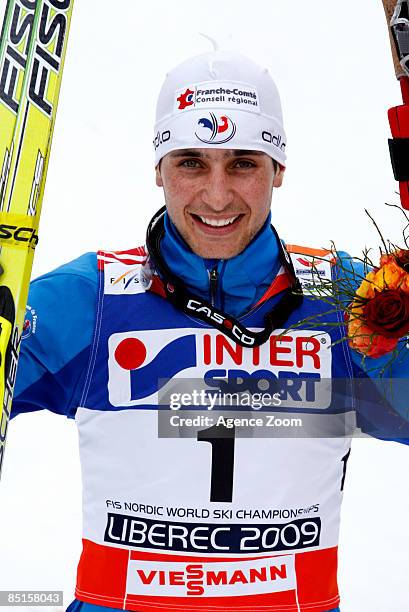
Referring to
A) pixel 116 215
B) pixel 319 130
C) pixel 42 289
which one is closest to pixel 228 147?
pixel 42 289

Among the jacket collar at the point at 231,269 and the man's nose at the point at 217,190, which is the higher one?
the man's nose at the point at 217,190

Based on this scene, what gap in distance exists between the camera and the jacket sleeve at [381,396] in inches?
92.3

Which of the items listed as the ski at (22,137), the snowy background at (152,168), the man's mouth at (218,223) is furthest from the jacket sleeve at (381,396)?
the snowy background at (152,168)

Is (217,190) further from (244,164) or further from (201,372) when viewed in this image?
(201,372)

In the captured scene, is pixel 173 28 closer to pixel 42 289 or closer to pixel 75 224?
pixel 75 224

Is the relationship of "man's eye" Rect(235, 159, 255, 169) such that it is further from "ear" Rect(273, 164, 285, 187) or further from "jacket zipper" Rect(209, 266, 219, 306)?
"jacket zipper" Rect(209, 266, 219, 306)

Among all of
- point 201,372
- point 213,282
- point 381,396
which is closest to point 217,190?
point 213,282

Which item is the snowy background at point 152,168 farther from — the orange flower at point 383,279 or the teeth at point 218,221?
the orange flower at point 383,279

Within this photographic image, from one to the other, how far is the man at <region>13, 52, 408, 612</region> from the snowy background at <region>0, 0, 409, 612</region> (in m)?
1.65

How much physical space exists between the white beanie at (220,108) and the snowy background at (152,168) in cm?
203

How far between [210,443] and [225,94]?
2.62ft

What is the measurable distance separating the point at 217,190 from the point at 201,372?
1.38 feet

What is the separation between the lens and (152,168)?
5.31 m

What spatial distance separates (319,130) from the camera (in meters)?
5.35
